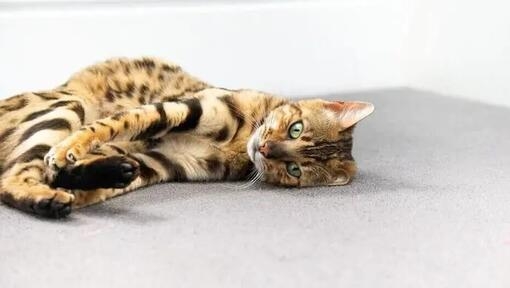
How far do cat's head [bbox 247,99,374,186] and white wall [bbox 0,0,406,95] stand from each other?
3.61 ft

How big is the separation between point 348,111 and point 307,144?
147mm

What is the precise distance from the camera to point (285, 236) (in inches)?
56.7

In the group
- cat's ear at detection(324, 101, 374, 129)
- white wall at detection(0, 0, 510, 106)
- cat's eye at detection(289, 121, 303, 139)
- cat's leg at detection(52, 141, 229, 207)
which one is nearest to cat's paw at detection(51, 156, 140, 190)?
cat's leg at detection(52, 141, 229, 207)

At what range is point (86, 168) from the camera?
1.53 meters

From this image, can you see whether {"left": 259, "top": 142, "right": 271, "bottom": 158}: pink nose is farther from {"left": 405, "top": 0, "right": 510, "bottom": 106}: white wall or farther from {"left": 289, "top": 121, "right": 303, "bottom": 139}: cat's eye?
{"left": 405, "top": 0, "right": 510, "bottom": 106}: white wall

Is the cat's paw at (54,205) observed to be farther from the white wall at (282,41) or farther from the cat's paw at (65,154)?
the white wall at (282,41)

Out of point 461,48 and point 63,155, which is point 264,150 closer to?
point 63,155

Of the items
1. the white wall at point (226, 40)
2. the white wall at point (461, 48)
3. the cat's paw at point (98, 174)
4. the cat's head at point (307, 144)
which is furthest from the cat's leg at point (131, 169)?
the white wall at point (461, 48)

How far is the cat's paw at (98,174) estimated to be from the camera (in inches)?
59.2

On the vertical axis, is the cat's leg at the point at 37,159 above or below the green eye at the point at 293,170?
above

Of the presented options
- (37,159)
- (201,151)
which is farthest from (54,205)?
(201,151)

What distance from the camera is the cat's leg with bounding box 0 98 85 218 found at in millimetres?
1477

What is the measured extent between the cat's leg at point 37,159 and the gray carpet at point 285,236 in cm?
3

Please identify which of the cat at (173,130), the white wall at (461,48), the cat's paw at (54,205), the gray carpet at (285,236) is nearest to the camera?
the gray carpet at (285,236)
